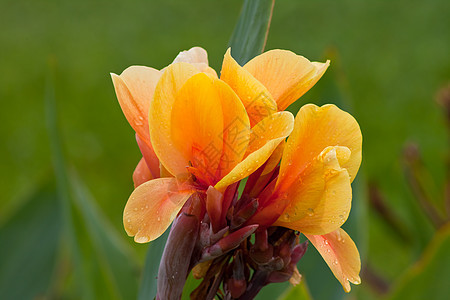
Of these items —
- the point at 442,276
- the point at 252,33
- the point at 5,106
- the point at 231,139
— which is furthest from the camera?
the point at 5,106

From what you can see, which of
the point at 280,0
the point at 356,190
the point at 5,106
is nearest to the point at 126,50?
the point at 5,106

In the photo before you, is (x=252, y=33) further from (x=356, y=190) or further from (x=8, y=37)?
(x=8, y=37)

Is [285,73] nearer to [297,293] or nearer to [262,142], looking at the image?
[262,142]

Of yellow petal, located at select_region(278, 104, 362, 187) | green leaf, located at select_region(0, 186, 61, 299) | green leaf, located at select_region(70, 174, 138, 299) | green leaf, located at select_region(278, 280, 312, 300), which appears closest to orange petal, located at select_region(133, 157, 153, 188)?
yellow petal, located at select_region(278, 104, 362, 187)

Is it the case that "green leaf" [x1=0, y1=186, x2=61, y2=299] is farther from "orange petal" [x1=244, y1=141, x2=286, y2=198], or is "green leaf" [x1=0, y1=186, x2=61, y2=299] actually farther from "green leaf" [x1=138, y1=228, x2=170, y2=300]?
"orange petal" [x1=244, y1=141, x2=286, y2=198]

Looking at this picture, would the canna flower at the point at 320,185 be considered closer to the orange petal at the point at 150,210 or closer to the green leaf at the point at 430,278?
the orange petal at the point at 150,210

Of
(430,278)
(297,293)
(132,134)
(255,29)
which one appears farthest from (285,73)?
(132,134)

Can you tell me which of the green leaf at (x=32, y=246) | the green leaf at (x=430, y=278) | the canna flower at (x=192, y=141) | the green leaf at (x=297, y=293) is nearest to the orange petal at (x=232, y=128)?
the canna flower at (x=192, y=141)
